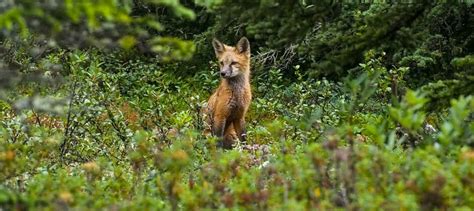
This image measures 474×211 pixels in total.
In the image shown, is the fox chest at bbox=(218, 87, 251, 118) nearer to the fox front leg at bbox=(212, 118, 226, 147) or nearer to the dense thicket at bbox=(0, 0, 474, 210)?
the fox front leg at bbox=(212, 118, 226, 147)

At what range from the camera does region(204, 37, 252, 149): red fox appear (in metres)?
13.0

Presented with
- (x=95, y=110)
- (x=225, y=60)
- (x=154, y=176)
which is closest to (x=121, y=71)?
(x=225, y=60)

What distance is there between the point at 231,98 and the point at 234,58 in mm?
907

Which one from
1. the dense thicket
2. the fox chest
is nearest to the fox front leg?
the fox chest

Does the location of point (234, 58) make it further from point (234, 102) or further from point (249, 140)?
point (249, 140)

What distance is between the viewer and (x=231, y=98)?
1331 centimetres

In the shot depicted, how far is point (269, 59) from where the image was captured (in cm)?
1862

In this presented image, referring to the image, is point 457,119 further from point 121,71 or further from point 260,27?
point 121,71

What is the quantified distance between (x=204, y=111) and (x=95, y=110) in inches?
97.5

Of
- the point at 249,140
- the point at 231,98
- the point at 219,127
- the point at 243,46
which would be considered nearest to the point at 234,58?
the point at 243,46

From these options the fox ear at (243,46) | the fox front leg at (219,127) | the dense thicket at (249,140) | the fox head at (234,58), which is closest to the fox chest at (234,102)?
the fox front leg at (219,127)

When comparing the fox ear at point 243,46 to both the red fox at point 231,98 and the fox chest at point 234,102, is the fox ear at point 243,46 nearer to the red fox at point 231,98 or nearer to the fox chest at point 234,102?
the red fox at point 231,98

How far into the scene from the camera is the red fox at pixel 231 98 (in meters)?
13.0

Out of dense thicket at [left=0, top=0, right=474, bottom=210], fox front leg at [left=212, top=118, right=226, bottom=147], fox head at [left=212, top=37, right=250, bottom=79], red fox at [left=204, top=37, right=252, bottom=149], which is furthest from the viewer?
fox head at [left=212, top=37, right=250, bottom=79]
